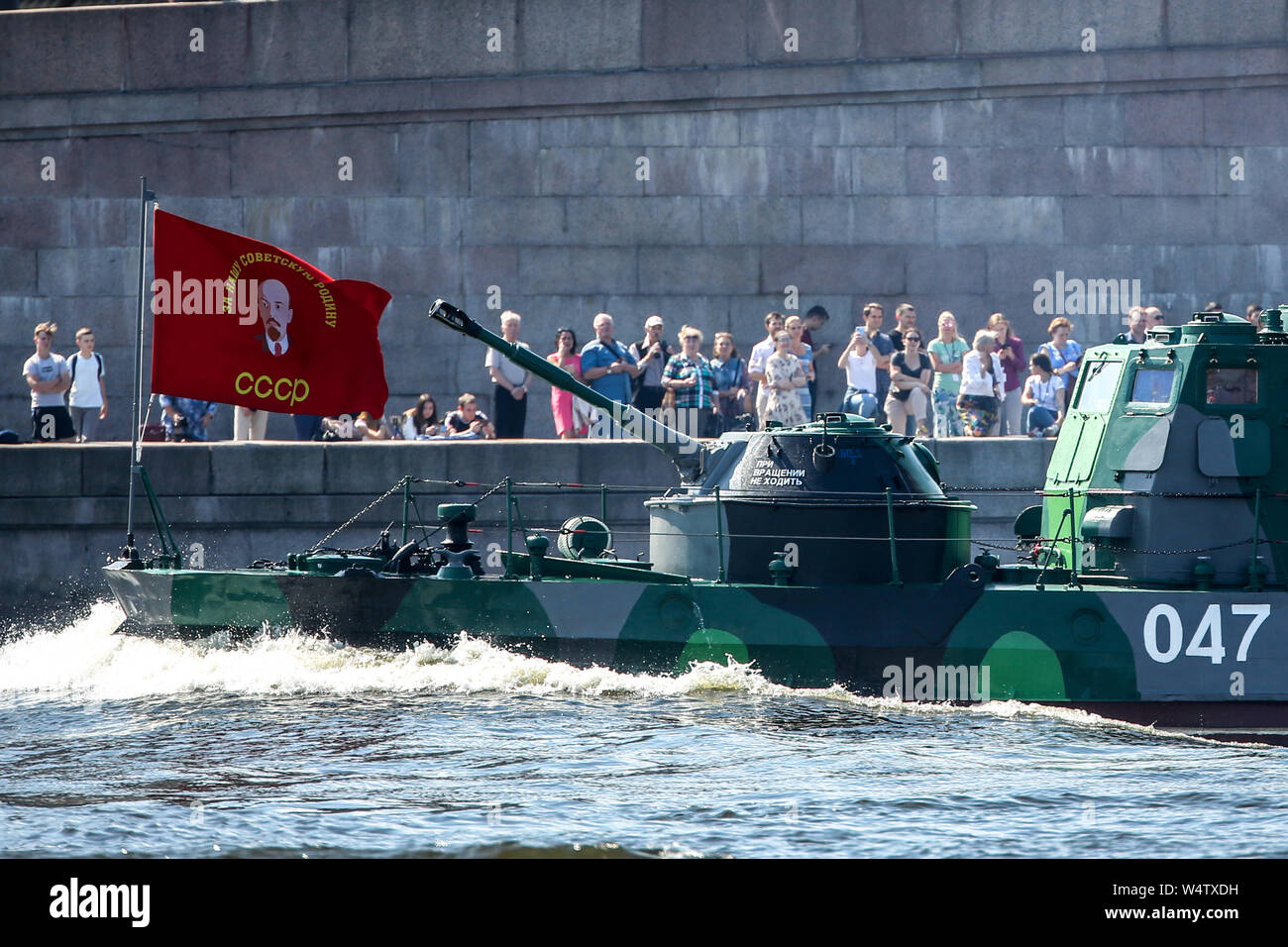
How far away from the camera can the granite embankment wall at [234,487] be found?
67.3 feet

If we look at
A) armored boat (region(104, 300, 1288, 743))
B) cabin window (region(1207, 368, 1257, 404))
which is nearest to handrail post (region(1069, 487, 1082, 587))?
armored boat (region(104, 300, 1288, 743))

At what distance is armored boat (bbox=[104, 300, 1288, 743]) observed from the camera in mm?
14930

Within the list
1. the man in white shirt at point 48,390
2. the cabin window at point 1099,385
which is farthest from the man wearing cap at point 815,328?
the man in white shirt at point 48,390

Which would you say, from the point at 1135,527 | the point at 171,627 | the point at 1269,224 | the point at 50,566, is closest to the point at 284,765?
the point at 171,627

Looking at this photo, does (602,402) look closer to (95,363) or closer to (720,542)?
(720,542)

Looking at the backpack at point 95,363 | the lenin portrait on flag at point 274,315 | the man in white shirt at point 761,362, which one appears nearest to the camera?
the lenin portrait on flag at point 274,315

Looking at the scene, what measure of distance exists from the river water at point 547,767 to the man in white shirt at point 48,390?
5.26m

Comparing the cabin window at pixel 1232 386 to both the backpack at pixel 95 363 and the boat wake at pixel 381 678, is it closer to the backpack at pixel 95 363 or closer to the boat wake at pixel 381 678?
the boat wake at pixel 381 678

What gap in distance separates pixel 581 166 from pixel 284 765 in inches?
536

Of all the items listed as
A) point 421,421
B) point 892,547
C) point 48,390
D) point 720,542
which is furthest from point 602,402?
point 48,390

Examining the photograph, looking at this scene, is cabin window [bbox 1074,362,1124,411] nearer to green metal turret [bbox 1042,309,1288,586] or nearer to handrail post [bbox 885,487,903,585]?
green metal turret [bbox 1042,309,1288,586]

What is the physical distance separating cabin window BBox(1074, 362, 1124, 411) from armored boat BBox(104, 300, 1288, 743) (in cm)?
4
